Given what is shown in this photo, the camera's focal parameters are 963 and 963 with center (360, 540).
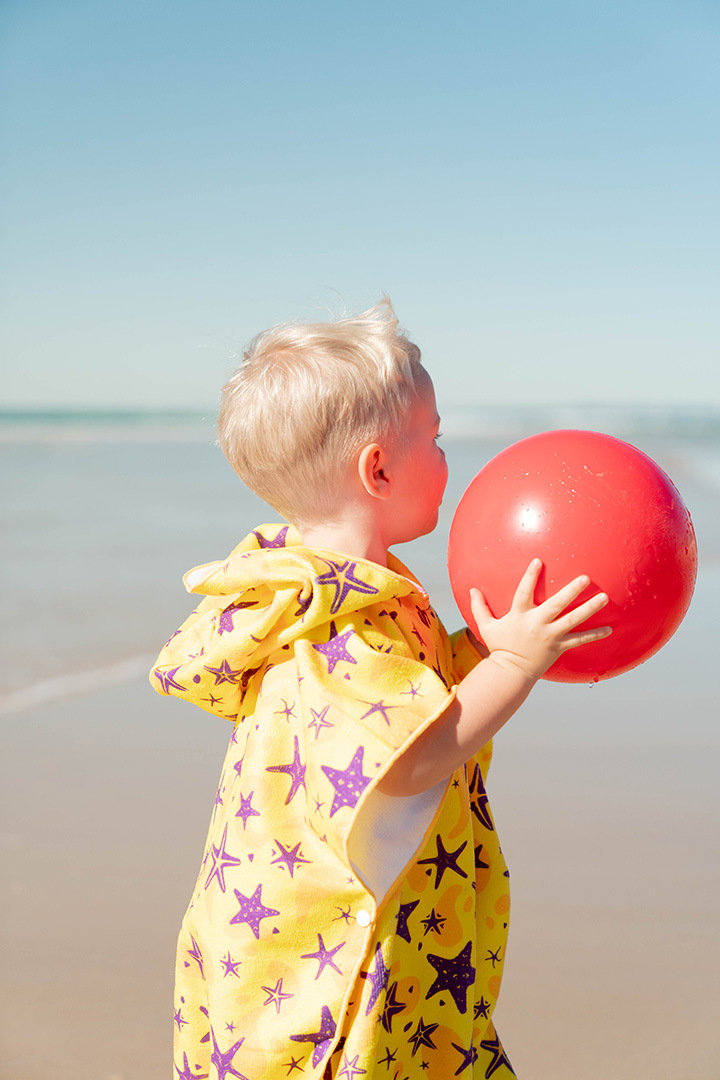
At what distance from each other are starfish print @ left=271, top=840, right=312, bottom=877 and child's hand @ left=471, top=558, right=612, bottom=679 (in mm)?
511

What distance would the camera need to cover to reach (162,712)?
16.0 feet

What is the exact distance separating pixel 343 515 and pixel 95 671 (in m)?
3.77

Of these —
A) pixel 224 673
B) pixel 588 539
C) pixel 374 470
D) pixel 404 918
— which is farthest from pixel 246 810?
pixel 588 539

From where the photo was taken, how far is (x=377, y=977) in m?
1.74

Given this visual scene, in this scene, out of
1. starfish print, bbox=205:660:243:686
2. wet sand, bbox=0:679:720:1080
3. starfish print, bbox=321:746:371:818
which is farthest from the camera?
wet sand, bbox=0:679:720:1080

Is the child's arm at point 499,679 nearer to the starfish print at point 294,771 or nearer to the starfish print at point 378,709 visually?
the starfish print at point 378,709

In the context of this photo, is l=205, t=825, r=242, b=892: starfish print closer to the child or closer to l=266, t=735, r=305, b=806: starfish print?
the child

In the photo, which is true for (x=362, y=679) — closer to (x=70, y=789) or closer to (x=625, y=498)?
(x=625, y=498)

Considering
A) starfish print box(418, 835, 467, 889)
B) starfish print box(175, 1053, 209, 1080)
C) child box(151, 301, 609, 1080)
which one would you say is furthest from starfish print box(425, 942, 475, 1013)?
starfish print box(175, 1053, 209, 1080)

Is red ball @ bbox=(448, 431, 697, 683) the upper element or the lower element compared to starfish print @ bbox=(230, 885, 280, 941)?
upper

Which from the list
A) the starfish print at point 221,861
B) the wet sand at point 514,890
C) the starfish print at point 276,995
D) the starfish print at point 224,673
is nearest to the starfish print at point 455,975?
the starfish print at point 276,995

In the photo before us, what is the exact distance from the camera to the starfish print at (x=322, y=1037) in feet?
5.74

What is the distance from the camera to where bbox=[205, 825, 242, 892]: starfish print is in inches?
73.3

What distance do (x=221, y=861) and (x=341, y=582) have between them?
0.61m
